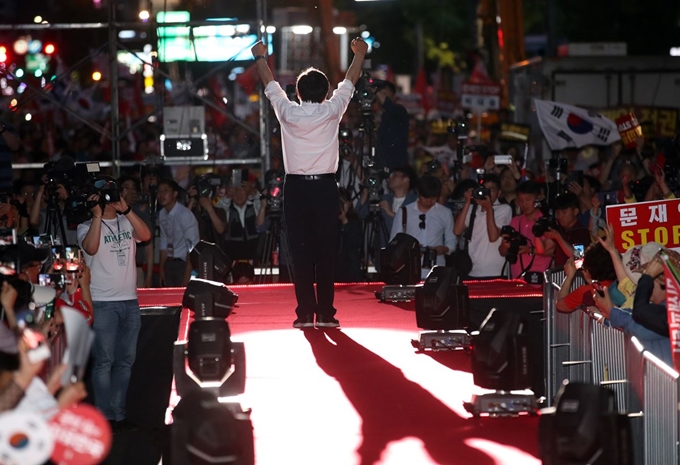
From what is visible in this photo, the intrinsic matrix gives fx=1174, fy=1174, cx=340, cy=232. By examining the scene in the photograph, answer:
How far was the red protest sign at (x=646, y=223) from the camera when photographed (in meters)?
8.16

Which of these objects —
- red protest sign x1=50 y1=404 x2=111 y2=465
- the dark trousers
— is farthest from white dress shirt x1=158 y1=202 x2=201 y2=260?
red protest sign x1=50 y1=404 x2=111 y2=465

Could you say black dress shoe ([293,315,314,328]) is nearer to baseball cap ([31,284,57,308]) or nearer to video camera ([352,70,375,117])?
baseball cap ([31,284,57,308])

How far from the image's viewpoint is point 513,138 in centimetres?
1820

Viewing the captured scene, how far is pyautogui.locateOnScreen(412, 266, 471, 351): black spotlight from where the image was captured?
7.45 m

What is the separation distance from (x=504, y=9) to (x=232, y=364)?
21.1 meters

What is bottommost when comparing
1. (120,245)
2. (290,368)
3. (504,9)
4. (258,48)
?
(290,368)

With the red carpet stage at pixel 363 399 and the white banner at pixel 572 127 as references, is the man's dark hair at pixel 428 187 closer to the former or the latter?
the red carpet stage at pixel 363 399

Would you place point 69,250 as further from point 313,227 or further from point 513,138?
point 513,138

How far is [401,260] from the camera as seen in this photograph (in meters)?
9.24

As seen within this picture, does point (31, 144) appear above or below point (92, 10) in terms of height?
below

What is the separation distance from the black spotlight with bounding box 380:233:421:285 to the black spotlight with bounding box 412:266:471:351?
153 cm

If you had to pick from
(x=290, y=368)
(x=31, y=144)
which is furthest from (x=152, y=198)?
(x=31, y=144)

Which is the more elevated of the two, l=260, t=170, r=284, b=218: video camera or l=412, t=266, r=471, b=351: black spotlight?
l=260, t=170, r=284, b=218: video camera

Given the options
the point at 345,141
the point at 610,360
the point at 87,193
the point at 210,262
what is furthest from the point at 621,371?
the point at 345,141
